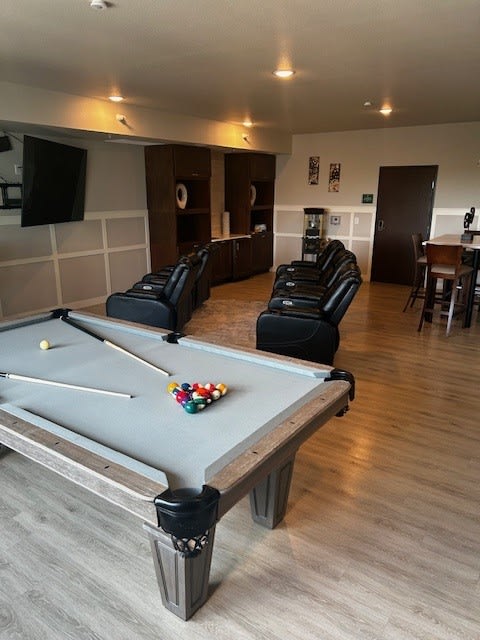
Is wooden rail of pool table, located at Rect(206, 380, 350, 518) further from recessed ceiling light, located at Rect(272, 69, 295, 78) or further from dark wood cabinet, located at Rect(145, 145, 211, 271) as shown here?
dark wood cabinet, located at Rect(145, 145, 211, 271)

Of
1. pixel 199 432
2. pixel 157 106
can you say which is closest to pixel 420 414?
pixel 199 432

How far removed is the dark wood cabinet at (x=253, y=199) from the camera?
27.1ft

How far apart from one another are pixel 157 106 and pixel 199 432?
4.93m

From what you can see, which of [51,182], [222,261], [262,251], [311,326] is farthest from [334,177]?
[311,326]

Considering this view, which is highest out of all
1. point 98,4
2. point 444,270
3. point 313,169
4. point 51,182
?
point 98,4

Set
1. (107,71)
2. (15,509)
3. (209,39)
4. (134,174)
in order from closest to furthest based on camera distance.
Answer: (15,509)
(209,39)
(107,71)
(134,174)

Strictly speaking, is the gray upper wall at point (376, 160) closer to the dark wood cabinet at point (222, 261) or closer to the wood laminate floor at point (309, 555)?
the dark wood cabinet at point (222, 261)

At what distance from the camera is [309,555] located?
2.06 m

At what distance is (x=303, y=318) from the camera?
396cm

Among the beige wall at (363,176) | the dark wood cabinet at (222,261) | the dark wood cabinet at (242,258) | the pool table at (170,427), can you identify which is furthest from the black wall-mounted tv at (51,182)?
the beige wall at (363,176)

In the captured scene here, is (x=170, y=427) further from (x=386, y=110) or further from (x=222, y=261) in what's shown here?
(x=222, y=261)

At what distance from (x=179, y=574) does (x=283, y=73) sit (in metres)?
3.85

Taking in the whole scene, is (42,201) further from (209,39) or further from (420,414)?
(420,414)

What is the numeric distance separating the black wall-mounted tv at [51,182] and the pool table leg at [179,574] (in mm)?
4623
